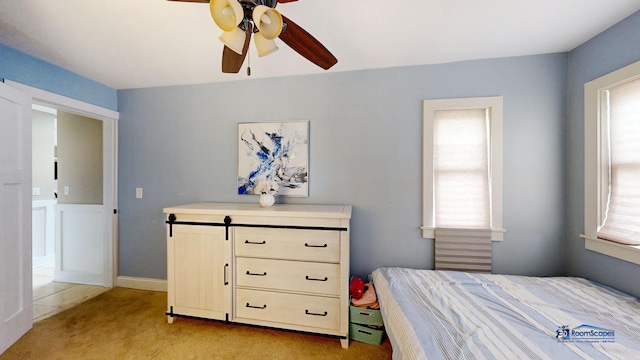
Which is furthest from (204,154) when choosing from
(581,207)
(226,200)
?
(581,207)

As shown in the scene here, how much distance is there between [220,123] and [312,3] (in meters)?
1.65

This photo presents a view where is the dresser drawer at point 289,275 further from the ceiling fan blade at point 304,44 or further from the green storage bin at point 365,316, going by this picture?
the ceiling fan blade at point 304,44

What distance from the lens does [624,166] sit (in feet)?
5.47

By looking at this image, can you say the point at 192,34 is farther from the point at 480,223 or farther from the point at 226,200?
the point at 480,223

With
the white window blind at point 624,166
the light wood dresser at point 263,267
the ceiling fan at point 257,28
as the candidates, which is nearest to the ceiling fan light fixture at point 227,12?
the ceiling fan at point 257,28

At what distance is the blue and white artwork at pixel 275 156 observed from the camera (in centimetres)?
247

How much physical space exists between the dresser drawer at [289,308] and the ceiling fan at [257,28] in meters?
1.72

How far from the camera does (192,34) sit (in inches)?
71.3

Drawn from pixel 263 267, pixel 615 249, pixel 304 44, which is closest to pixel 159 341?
pixel 263 267

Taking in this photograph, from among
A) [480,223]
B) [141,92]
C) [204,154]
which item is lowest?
[480,223]

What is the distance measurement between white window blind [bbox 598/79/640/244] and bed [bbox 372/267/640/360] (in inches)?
16.9

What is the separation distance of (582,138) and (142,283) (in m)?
4.50

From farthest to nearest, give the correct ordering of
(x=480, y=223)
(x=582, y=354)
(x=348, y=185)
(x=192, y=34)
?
1. (x=348, y=185)
2. (x=480, y=223)
3. (x=192, y=34)
4. (x=582, y=354)

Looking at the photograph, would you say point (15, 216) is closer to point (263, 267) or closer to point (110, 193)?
point (110, 193)
